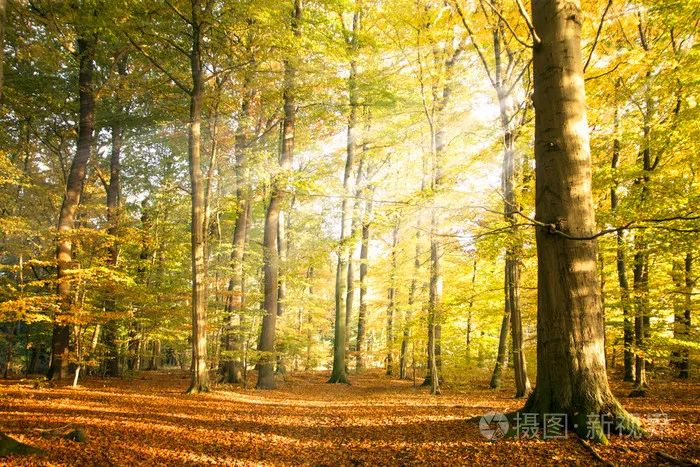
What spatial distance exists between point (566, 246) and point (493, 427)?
2.38m

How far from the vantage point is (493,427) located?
4.65 m

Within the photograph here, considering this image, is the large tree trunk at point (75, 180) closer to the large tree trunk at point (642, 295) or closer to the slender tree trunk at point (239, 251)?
the slender tree trunk at point (239, 251)

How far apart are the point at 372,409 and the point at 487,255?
4190mm

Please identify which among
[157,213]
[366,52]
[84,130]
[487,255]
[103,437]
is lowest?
[103,437]

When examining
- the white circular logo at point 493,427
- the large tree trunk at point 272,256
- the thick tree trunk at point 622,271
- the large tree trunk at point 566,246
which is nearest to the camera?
the large tree trunk at point 566,246

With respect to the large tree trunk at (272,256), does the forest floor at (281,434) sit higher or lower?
lower

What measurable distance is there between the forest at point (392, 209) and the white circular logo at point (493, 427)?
0.14 ft

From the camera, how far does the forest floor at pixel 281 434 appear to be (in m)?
3.63

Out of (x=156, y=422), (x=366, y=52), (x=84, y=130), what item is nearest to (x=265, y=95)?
(x=366, y=52)

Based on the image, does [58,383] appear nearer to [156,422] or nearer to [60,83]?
[156,422]

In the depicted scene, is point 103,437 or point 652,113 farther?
point 652,113


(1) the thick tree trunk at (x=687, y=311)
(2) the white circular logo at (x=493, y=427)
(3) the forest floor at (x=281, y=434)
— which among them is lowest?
(3) the forest floor at (x=281, y=434)

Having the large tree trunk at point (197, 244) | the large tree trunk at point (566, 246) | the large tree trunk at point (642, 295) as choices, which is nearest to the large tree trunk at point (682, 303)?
the large tree trunk at point (642, 295)

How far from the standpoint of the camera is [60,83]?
13.1 meters
